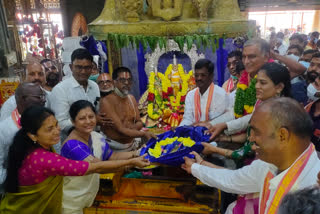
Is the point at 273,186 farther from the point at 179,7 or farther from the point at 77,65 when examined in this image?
the point at 179,7

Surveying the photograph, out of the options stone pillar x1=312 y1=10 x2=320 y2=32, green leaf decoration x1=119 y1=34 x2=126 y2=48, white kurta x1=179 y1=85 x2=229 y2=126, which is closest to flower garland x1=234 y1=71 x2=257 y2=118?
white kurta x1=179 y1=85 x2=229 y2=126

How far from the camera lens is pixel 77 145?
2.23 m

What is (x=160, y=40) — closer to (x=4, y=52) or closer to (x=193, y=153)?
(x=4, y=52)

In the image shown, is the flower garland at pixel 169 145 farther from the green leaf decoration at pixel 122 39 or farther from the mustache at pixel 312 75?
the green leaf decoration at pixel 122 39

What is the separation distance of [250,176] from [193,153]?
2.25ft

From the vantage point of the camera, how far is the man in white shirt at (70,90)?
10.2 feet

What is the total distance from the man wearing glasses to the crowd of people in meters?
0.01

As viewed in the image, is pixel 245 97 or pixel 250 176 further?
pixel 245 97

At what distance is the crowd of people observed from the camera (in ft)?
4.75

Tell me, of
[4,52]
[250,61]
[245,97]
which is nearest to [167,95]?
[245,97]

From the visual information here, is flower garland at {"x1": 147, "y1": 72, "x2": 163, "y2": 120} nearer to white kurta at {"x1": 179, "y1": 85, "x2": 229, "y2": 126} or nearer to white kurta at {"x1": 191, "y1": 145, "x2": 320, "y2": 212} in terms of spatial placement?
white kurta at {"x1": 179, "y1": 85, "x2": 229, "y2": 126}

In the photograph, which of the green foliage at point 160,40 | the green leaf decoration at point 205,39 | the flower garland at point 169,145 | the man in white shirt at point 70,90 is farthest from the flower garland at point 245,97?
the green leaf decoration at point 205,39

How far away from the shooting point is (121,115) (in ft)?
11.2

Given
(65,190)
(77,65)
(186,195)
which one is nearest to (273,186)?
(186,195)
